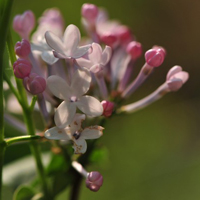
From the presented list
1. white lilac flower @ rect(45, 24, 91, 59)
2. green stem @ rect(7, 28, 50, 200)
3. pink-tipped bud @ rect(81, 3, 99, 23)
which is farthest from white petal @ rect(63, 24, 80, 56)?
pink-tipped bud @ rect(81, 3, 99, 23)

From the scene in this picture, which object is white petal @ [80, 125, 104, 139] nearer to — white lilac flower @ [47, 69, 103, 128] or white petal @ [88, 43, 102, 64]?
white lilac flower @ [47, 69, 103, 128]

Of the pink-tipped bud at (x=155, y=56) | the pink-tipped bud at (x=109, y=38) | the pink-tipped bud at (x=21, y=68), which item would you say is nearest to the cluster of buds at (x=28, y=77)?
the pink-tipped bud at (x=21, y=68)

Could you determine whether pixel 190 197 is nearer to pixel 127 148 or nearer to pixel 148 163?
pixel 148 163

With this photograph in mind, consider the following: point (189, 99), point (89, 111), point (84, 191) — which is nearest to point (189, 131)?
point (189, 99)

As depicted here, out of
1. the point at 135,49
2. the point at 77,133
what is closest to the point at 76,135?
the point at 77,133

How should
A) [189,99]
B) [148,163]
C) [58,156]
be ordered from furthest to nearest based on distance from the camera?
[189,99] → [148,163] → [58,156]

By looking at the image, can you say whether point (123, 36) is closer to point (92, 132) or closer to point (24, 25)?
point (24, 25)
